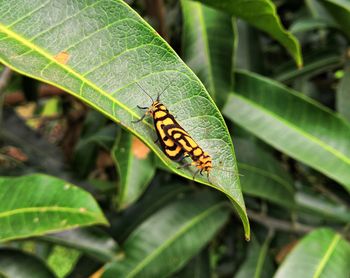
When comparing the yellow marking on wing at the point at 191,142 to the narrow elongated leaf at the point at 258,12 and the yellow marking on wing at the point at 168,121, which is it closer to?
the yellow marking on wing at the point at 168,121

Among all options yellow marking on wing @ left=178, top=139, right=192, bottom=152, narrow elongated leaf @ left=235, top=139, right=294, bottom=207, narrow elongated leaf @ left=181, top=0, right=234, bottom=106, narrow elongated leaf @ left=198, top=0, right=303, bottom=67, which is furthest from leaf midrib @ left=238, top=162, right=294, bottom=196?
yellow marking on wing @ left=178, top=139, right=192, bottom=152

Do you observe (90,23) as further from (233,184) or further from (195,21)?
(195,21)

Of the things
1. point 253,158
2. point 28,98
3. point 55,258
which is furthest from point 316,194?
point 55,258

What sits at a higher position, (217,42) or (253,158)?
(217,42)

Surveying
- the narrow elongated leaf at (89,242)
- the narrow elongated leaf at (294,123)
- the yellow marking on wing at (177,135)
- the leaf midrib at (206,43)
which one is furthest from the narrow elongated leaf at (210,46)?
the narrow elongated leaf at (89,242)

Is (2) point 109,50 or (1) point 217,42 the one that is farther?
(1) point 217,42

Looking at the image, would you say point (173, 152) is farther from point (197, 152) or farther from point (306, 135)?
point (306, 135)
